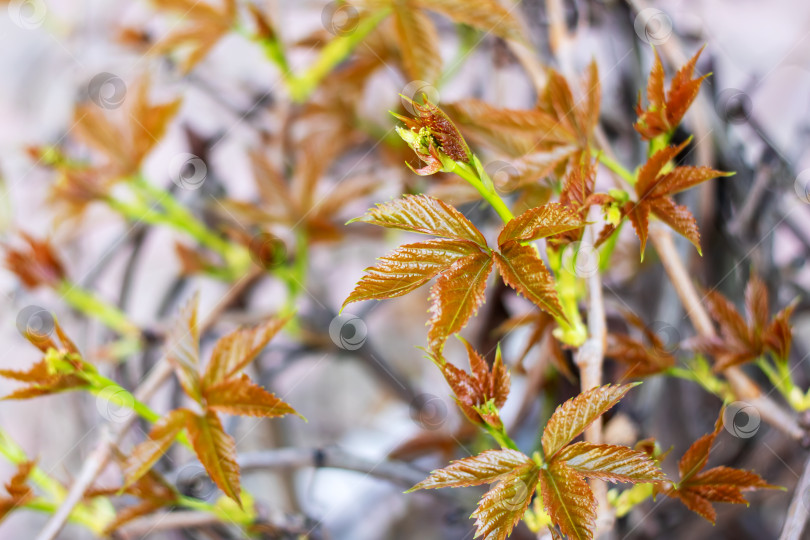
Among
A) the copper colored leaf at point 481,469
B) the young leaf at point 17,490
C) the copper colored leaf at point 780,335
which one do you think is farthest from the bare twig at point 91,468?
the copper colored leaf at point 780,335

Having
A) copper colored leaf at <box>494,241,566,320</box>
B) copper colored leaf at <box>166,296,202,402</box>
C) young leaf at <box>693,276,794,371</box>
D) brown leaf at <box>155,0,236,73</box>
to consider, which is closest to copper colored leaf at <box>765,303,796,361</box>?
young leaf at <box>693,276,794,371</box>

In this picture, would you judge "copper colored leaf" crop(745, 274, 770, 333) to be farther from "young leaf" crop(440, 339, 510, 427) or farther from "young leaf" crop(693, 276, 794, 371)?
"young leaf" crop(440, 339, 510, 427)

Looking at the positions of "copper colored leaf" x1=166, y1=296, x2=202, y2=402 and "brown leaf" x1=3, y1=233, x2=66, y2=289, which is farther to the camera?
"brown leaf" x1=3, y1=233, x2=66, y2=289

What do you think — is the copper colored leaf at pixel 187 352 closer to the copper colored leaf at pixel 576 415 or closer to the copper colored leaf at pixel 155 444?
the copper colored leaf at pixel 155 444

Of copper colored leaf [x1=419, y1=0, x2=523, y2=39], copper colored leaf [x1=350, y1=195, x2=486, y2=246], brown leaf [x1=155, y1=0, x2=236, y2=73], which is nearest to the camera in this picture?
copper colored leaf [x1=350, y1=195, x2=486, y2=246]

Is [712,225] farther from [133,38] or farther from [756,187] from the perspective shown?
[133,38]

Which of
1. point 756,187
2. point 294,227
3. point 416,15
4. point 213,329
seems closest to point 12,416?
point 213,329
